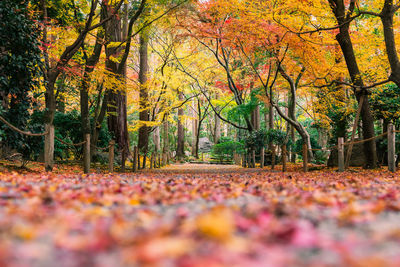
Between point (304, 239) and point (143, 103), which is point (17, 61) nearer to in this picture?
point (304, 239)

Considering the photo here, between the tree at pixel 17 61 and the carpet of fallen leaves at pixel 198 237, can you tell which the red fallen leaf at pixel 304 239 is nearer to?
the carpet of fallen leaves at pixel 198 237

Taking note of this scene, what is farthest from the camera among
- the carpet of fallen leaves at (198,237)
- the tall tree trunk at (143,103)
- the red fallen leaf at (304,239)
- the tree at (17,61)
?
the tall tree trunk at (143,103)

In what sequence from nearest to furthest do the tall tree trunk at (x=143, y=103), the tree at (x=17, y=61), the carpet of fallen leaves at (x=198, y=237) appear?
the carpet of fallen leaves at (x=198, y=237), the tree at (x=17, y=61), the tall tree trunk at (x=143, y=103)

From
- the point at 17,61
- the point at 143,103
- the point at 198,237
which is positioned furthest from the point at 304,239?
the point at 143,103

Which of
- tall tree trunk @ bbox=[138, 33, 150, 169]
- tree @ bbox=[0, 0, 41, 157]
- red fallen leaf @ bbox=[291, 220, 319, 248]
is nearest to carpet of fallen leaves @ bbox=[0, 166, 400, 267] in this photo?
red fallen leaf @ bbox=[291, 220, 319, 248]

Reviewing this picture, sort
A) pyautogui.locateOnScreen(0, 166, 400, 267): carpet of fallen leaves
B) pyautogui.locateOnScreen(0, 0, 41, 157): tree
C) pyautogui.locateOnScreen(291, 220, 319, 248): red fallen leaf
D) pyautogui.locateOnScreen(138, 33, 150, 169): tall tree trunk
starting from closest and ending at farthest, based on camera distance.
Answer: pyautogui.locateOnScreen(0, 166, 400, 267): carpet of fallen leaves, pyautogui.locateOnScreen(291, 220, 319, 248): red fallen leaf, pyautogui.locateOnScreen(0, 0, 41, 157): tree, pyautogui.locateOnScreen(138, 33, 150, 169): tall tree trunk

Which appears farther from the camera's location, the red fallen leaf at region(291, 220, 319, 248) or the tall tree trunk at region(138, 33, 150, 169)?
the tall tree trunk at region(138, 33, 150, 169)

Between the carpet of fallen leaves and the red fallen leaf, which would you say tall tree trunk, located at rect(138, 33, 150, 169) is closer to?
the carpet of fallen leaves

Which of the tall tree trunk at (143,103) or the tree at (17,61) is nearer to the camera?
the tree at (17,61)

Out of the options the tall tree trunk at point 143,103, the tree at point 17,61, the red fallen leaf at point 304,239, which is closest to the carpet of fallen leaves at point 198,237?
the red fallen leaf at point 304,239

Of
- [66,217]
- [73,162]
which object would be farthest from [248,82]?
[66,217]

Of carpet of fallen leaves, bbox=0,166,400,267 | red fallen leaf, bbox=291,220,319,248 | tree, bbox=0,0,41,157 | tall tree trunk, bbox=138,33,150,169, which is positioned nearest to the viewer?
carpet of fallen leaves, bbox=0,166,400,267

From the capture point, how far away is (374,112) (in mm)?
10328

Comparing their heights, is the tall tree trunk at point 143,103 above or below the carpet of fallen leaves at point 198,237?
above
